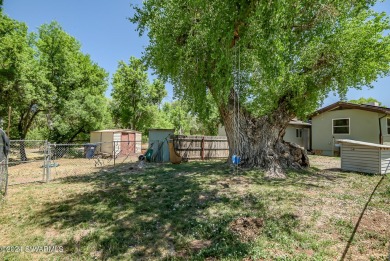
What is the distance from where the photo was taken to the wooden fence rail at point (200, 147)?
1405cm

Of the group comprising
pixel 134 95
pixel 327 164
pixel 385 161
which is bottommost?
pixel 327 164

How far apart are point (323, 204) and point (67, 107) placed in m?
18.8

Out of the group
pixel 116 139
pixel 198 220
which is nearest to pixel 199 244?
pixel 198 220

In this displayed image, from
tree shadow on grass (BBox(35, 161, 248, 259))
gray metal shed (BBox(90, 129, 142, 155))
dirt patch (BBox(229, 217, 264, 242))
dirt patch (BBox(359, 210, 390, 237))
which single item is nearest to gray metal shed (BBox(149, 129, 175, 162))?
gray metal shed (BBox(90, 129, 142, 155))

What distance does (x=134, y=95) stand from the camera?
2906 cm

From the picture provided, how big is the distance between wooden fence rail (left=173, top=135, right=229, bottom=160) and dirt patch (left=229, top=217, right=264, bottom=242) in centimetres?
943

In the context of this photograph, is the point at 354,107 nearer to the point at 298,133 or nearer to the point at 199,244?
the point at 298,133

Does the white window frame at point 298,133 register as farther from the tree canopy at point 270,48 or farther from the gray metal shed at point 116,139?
the gray metal shed at point 116,139

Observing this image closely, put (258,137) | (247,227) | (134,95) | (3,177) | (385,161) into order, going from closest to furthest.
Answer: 1. (247,227)
2. (3,177)
3. (385,161)
4. (258,137)
5. (134,95)

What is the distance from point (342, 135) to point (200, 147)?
12084 millimetres

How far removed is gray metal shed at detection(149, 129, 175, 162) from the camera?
1415 cm

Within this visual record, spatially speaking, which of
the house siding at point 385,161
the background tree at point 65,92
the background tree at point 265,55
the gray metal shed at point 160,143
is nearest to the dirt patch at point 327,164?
the background tree at point 265,55

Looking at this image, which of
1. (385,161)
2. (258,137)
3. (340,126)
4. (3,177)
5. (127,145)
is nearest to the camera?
(3,177)

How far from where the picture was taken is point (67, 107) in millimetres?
18703
